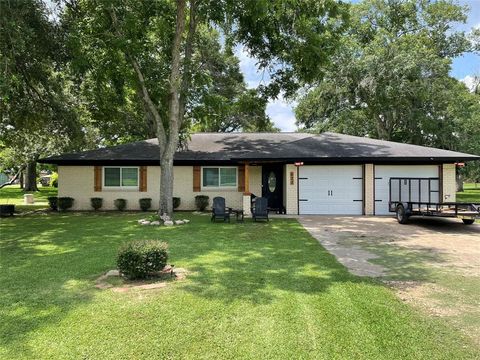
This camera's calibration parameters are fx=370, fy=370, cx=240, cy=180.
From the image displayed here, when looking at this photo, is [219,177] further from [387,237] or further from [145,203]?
[387,237]

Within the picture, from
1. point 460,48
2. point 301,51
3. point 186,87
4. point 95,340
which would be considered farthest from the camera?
point 460,48

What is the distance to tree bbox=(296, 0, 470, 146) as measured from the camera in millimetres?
24531

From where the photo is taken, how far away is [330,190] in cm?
1719

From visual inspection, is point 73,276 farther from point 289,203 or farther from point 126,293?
point 289,203

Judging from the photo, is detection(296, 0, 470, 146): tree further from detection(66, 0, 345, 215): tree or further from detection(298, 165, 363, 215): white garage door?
detection(298, 165, 363, 215): white garage door

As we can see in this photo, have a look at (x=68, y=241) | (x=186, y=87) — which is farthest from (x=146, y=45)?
(x=68, y=241)

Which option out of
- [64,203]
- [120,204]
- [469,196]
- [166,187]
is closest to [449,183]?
[166,187]

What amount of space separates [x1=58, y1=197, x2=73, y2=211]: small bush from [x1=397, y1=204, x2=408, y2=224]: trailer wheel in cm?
1565

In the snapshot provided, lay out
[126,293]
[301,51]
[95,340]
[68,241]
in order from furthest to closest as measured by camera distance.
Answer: [301,51] → [68,241] → [126,293] → [95,340]

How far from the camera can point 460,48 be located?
30.4 metres

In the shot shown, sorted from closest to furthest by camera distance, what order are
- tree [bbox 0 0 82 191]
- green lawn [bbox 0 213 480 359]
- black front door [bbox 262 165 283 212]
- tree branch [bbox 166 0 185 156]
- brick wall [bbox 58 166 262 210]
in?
green lawn [bbox 0 213 480 359]
tree [bbox 0 0 82 191]
tree branch [bbox 166 0 185 156]
black front door [bbox 262 165 283 212]
brick wall [bbox 58 166 262 210]

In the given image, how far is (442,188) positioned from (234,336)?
51.6ft

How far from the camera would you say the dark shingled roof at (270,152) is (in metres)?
16.3

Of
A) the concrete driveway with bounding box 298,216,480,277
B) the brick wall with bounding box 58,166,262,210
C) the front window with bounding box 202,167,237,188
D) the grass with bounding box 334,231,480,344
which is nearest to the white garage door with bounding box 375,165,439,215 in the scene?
the concrete driveway with bounding box 298,216,480,277
